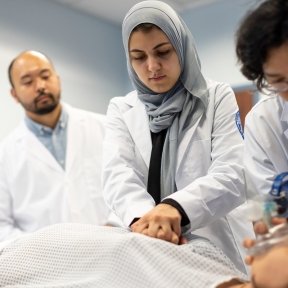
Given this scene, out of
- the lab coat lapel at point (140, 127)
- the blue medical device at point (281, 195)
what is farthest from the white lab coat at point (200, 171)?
the blue medical device at point (281, 195)

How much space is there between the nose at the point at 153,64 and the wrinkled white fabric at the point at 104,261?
469 millimetres

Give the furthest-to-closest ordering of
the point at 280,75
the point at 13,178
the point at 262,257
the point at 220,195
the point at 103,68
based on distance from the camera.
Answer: the point at 103,68, the point at 13,178, the point at 220,195, the point at 280,75, the point at 262,257

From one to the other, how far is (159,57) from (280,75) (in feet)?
1.82

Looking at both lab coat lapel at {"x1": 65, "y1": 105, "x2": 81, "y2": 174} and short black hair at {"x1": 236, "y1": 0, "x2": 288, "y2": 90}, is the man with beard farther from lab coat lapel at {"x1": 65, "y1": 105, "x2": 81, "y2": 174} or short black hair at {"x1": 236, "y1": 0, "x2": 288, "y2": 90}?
short black hair at {"x1": 236, "y1": 0, "x2": 288, "y2": 90}

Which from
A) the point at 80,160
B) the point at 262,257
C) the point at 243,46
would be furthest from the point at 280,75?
the point at 80,160

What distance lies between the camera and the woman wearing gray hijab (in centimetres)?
140

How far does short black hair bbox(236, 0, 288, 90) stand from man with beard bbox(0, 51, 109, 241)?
5.66 ft

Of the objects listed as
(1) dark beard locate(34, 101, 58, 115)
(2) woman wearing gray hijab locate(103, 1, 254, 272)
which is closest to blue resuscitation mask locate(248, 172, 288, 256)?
(2) woman wearing gray hijab locate(103, 1, 254, 272)

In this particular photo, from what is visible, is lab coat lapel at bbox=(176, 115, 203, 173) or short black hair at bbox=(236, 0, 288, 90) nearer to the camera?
short black hair at bbox=(236, 0, 288, 90)

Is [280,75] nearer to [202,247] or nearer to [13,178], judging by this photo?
[202,247]

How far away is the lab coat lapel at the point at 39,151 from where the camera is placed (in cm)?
268

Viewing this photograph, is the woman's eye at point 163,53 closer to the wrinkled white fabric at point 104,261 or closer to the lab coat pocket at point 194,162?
the lab coat pocket at point 194,162

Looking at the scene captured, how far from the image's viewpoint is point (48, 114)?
2803 mm

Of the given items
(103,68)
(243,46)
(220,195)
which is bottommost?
(220,195)
